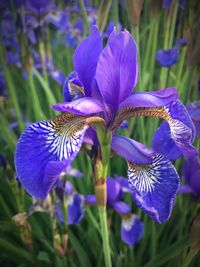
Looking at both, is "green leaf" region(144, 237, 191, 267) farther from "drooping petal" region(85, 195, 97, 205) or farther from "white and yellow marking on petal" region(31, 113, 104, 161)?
"white and yellow marking on petal" region(31, 113, 104, 161)

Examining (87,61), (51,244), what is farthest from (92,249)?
(87,61)

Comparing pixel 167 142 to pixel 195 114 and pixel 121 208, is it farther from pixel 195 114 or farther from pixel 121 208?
Answer: pixel 121 208

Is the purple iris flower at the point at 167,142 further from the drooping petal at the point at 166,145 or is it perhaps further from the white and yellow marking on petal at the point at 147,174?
the white and yellow marking on petal at the point at 147,174

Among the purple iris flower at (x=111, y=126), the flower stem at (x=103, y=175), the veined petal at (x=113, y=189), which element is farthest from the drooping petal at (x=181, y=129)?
the veined petal at (x=113, y=189)

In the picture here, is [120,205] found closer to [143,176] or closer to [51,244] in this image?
[51,244]

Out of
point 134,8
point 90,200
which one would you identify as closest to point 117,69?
point 134,8

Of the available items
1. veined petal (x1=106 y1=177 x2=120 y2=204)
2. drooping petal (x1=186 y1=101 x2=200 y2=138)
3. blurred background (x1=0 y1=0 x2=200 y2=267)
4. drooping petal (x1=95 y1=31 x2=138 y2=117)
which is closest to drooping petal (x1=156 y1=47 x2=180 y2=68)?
blurred background (x1=0 y1=0 x2=200 y2=267)
